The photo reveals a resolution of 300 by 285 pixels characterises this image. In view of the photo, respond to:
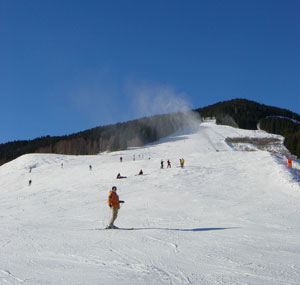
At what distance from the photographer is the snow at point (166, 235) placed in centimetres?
459

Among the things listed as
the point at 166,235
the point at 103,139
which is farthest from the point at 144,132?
the point at 166,235

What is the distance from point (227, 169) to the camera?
98.2 feet

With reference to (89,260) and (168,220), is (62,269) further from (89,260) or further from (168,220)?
(168,220)

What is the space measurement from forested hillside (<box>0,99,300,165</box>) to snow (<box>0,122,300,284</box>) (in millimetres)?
64946

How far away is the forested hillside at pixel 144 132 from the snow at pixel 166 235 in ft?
A: 213

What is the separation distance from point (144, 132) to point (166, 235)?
4227 inches

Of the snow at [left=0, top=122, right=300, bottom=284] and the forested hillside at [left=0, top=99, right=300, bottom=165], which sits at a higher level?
the forested hillside at [left=0, top=99, right=300, bottom=165]

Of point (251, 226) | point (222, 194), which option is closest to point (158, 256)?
point (251, 226)

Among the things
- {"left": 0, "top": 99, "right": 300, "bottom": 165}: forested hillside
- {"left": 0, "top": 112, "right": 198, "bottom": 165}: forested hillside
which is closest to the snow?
{"left": 0, "top": 99, "right": 300, "bottom": 165}: forested hillside

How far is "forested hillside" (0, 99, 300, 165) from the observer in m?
103

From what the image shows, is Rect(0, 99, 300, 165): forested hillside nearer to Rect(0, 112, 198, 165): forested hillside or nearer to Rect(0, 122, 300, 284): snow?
Rect(0, 112, 198, 165): forested hillside

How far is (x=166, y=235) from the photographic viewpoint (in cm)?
838

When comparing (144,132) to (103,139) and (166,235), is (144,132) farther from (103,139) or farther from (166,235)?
(166,235)

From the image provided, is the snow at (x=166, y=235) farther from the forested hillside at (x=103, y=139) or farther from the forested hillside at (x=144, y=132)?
the forested hillside at (x=103, y=139)
